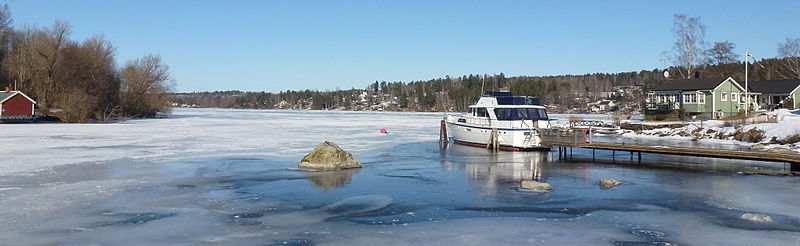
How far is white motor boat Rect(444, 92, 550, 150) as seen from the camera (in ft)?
90.7

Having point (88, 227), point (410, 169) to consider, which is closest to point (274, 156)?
point (410, 169)

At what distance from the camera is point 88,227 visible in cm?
998

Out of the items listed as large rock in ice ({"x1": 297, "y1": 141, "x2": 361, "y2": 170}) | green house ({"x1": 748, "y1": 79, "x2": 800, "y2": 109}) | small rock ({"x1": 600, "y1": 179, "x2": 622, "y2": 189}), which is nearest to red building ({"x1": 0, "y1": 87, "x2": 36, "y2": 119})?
large rock in ice ({"x1": 297, "y1": 141, "x2": 361, "y2": 170})

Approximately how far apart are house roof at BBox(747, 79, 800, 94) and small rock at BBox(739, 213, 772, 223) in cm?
5008

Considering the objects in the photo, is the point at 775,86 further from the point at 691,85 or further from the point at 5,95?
the point at 5,95

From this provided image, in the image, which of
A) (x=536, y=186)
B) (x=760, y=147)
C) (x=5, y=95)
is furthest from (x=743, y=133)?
(x=5, y=95)

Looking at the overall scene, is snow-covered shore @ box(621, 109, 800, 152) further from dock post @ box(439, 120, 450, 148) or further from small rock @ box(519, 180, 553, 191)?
small rock @ box(519, 180, 553, 191)

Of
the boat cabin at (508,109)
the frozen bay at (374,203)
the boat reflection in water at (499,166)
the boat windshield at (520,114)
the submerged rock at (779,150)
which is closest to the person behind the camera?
the frozen bay at (374,203)

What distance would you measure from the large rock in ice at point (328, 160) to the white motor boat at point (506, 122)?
10.6 metres

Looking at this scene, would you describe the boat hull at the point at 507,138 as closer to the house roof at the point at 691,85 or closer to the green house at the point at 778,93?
the house roof at the point at 691,85

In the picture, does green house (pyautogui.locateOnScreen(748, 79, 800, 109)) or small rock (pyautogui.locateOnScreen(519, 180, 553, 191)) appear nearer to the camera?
small rock (pyautogui.locateOnScreen(519, 180, 553, 191))

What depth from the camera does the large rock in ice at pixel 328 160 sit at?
18781mm

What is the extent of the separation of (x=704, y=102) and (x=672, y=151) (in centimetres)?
3209

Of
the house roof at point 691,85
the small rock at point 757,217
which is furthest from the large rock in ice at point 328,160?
the house roof at point 691,85
